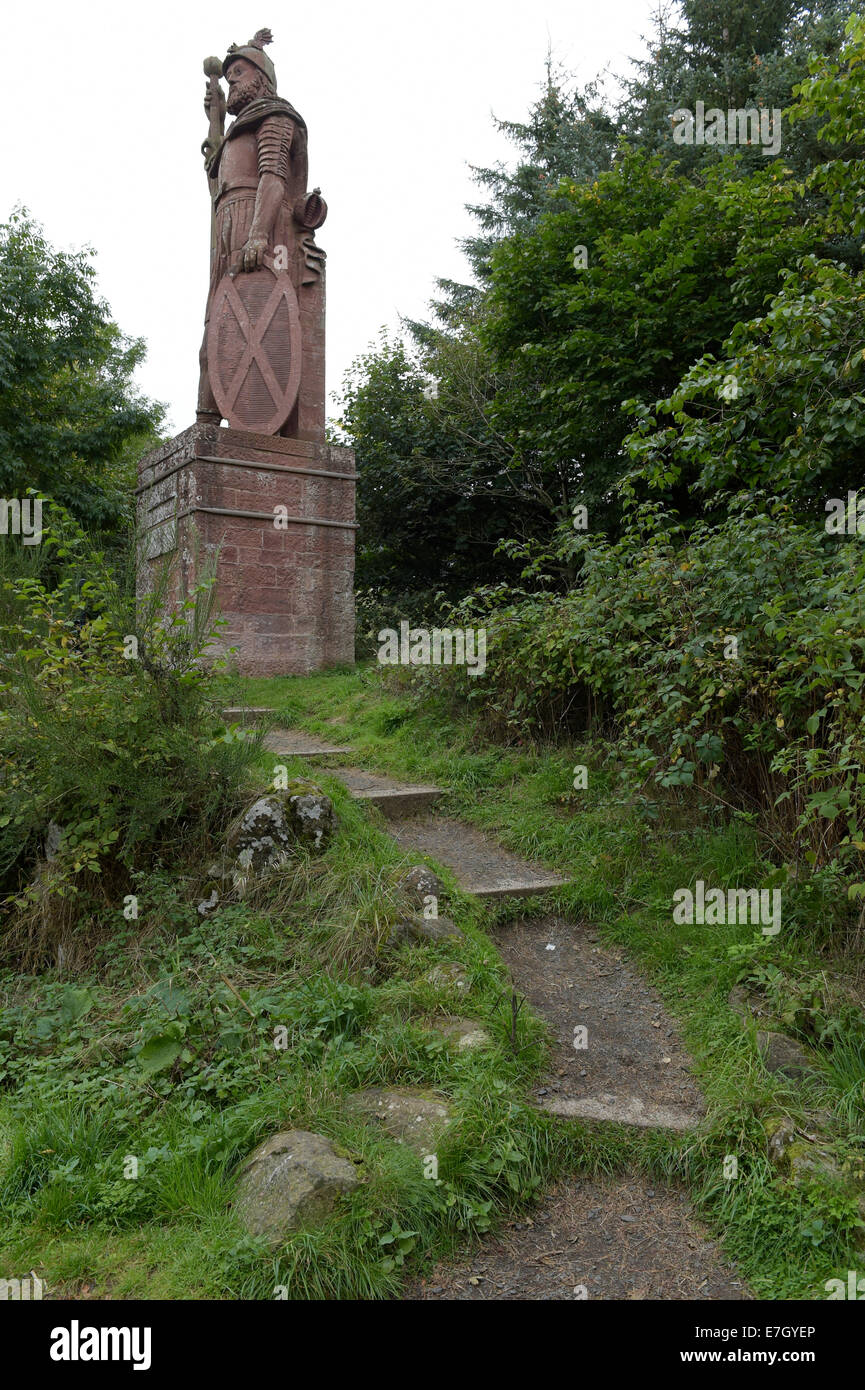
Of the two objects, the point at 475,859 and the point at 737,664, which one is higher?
the point at 737,664

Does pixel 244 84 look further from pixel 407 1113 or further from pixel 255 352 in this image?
pixel 407 1113

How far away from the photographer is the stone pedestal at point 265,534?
29.7 feet

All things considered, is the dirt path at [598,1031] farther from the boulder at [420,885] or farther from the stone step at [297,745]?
the stone step at [297,745]

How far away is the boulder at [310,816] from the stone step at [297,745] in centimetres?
138

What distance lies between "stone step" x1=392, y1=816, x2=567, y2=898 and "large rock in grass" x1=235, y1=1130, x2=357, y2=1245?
1855mm

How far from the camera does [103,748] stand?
415 centimetres

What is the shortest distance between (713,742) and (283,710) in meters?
4.38

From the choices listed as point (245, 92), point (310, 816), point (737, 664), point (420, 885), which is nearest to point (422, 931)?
point (420, 885)

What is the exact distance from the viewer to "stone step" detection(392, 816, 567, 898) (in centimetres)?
448

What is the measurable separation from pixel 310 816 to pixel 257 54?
9.88m

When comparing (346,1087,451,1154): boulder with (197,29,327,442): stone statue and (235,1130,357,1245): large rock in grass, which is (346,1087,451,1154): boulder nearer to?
(235,1130,357,1245): large rock in grass

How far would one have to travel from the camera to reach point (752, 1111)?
2.84 m

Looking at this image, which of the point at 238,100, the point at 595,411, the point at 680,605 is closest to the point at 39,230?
the point at 238,100

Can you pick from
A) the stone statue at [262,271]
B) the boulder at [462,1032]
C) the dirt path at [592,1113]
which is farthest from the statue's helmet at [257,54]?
the boulder at [462,1032]
